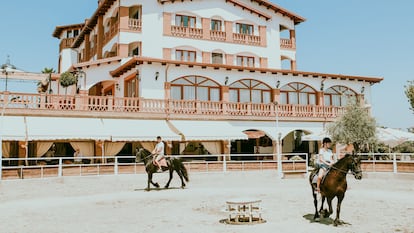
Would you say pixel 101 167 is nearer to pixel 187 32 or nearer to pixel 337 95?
pixel 187 32

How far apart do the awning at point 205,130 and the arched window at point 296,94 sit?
6943mm

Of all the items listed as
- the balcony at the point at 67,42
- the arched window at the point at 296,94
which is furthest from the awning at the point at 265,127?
the balcony at the point at 67,42

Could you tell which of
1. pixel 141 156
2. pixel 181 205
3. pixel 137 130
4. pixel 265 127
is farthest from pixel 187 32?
pixel 181 205

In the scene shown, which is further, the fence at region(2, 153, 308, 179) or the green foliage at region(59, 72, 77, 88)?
the green foliage at region(59, 72, 77, 88)

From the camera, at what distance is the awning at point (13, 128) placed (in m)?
19.3

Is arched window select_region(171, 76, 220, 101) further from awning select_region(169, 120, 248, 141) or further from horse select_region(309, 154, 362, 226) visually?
horse select_region(309, 154, 362, 226)

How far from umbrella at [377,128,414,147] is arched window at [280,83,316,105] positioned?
22.3 ft

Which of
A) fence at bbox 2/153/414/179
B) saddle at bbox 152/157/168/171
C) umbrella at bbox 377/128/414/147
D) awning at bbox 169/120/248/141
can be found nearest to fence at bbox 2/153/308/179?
fence at bbox 2/153/414/179

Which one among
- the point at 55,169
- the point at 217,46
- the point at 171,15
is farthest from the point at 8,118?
the point at 217,46

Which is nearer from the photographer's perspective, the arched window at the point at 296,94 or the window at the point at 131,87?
the window at the point at 131,87

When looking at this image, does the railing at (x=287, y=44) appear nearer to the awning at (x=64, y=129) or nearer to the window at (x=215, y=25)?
the window at (x=215, y=25)

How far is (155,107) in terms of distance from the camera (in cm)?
2527

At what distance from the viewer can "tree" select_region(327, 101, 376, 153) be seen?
27.0 metres

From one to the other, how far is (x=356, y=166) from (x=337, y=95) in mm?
23556
